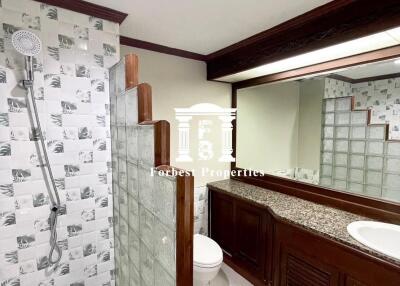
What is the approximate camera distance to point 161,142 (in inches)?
39.8

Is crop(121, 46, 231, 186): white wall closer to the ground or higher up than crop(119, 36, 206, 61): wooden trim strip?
closer to the ground

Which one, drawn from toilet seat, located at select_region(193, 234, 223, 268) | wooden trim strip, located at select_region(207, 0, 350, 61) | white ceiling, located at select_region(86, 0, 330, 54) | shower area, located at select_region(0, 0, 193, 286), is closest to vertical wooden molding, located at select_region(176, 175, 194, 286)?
shower area, located at select_region(0, 0, 193, 286)

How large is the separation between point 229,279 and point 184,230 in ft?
5.59

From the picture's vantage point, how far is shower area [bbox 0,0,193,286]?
1.19m

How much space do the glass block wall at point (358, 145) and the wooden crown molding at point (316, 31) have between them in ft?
1.80

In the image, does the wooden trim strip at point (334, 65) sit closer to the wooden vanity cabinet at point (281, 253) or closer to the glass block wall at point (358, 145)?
the glass block wall at point (358, 145)

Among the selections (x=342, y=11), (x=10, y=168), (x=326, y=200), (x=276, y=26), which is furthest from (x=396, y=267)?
(x=10, y=168)

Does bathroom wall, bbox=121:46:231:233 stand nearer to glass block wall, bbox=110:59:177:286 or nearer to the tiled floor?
the tiled floor

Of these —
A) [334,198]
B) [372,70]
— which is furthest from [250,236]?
[372,70]

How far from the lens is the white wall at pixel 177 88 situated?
2.15 metres

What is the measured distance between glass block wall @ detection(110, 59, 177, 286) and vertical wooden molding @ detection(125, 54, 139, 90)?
49 millimetres

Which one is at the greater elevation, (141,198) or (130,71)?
(130,71)

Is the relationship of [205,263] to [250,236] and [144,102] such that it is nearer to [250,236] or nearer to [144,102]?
[250,236]

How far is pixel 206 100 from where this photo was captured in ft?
8.34
